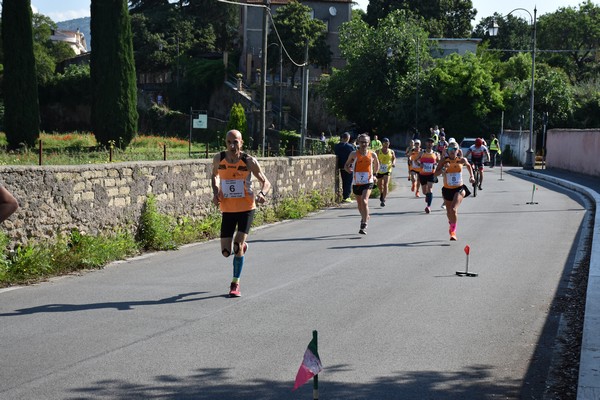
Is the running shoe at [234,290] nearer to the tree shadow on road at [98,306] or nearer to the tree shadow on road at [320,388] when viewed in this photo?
the tree shadow on road at [98,306]

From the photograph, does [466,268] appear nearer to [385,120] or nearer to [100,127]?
[100,127]

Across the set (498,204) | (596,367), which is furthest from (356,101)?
(596,367)

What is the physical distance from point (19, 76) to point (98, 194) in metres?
28.5

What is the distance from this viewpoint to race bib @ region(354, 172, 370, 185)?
17141mm

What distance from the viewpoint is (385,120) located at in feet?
238

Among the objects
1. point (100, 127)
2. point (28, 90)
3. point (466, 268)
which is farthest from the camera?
point (100, 127)

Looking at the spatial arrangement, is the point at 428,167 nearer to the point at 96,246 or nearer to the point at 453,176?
the point at 453,176

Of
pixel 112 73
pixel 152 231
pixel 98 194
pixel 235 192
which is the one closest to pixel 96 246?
pixel 98 194

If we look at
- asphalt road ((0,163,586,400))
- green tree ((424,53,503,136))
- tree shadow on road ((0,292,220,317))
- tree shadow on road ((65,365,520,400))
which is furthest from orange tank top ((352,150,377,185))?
green tree ((424,53,503,136))

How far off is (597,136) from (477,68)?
3048 centimetres

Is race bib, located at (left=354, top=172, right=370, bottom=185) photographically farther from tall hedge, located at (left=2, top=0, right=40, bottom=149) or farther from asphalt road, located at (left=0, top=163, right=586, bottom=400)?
tall hedge, located at (left=2, top=0, right=40, bottom=149)

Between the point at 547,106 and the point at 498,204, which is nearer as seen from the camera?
the point at 498,204

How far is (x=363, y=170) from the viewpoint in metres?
17.2

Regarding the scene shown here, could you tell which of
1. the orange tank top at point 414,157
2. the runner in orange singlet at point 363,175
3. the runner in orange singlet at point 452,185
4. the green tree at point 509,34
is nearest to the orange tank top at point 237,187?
the runner in orange singlet at point 452,185
